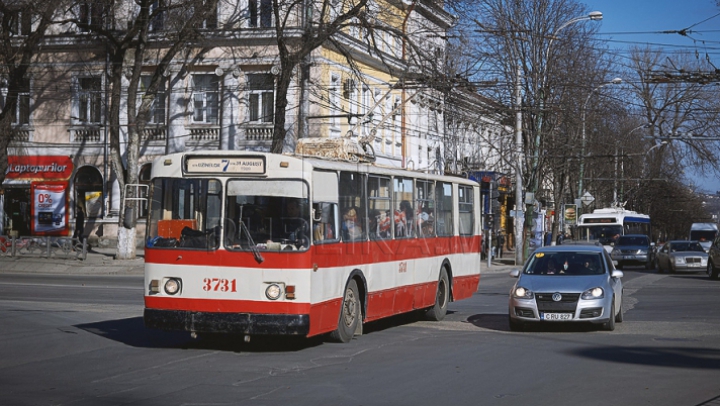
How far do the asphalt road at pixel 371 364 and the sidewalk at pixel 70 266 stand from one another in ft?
53.9

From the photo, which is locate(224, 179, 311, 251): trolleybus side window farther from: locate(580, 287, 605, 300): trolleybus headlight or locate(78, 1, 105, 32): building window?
locate(78, 1, 105, 32): building window

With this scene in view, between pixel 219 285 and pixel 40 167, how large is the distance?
35.6m

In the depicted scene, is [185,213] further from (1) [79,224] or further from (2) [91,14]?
(1) [79,224]

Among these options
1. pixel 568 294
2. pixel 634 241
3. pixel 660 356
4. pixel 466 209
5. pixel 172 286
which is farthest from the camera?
pixel 634 241

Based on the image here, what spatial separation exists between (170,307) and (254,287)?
1219 millimetres

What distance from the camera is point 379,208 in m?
16.1

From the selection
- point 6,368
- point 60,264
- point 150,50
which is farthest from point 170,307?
point 150,50

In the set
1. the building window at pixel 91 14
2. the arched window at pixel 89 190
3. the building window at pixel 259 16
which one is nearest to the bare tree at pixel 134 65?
the building window at pixel 91 14

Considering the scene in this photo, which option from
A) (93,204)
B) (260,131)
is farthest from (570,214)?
(93,204)

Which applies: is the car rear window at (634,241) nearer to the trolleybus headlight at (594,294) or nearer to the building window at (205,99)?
the building window at (205,99)

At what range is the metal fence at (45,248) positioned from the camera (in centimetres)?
3806

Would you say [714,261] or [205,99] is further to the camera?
[205,99]

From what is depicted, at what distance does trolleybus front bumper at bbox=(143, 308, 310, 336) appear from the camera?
13.0 metres

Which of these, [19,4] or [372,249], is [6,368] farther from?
[19,4]
